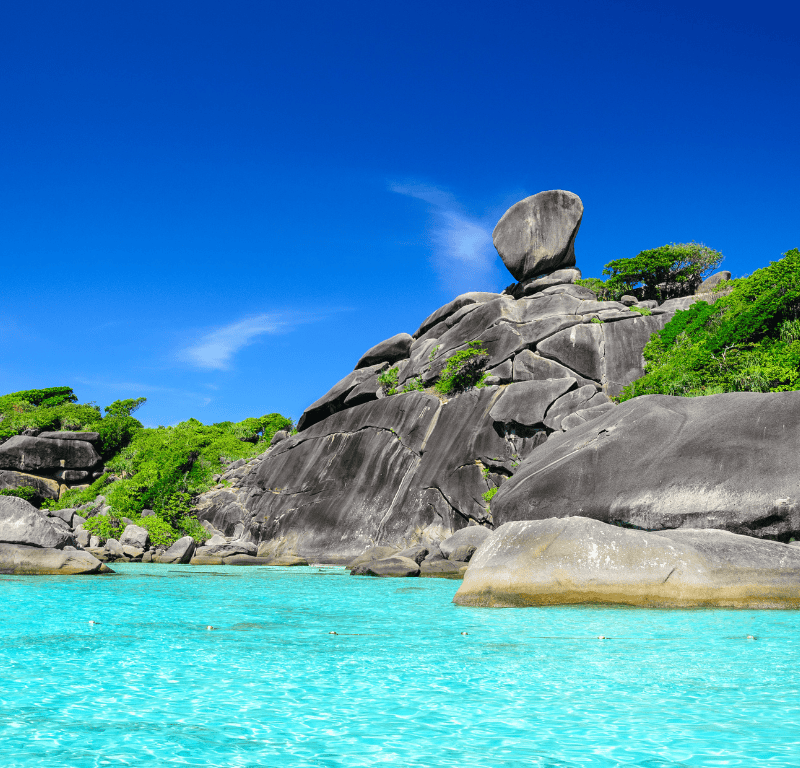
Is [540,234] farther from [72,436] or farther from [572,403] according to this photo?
[72,436]

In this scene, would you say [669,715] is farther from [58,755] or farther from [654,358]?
[654,358]

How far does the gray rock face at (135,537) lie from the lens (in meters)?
33.6

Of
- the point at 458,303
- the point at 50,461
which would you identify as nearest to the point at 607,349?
the point at 458,303

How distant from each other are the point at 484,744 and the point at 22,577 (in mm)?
17446

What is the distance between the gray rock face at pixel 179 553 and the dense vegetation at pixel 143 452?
3.69 metres

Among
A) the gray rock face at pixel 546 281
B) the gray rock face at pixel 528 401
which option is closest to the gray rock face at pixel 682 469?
the gray rock face at pixel 528 401

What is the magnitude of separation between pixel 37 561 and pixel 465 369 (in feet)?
65.4

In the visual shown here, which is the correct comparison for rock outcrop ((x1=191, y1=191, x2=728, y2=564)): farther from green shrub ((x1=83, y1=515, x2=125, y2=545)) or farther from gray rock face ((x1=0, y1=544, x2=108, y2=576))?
gray rock face ((x1=0, y1=544, x2=108, y2=576))

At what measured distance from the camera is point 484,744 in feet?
14.9

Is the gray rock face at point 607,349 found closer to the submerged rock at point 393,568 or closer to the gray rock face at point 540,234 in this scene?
the gray rock face at point 540,234

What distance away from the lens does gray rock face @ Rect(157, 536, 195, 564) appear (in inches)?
1214

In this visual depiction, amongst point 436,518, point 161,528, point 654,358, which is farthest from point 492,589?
point 161,528

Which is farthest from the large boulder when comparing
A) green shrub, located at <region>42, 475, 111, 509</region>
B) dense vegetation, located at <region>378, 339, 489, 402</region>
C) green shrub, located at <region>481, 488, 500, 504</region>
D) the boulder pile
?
the boulder pile

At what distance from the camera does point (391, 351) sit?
40.0 m
